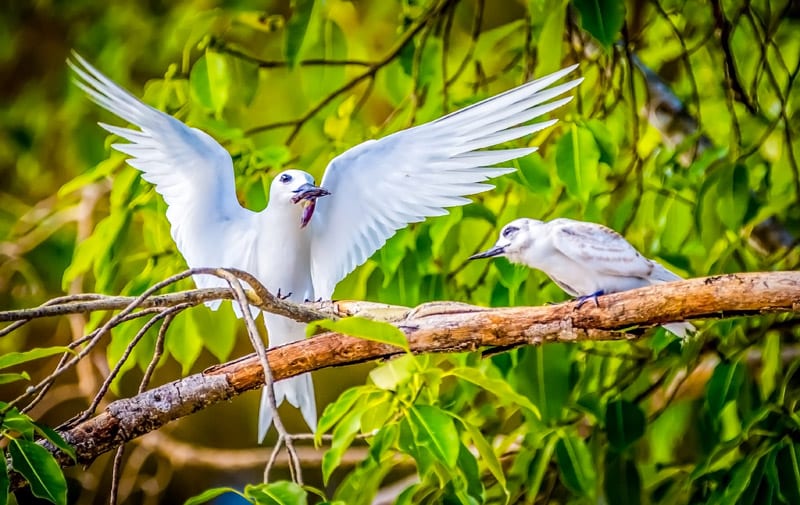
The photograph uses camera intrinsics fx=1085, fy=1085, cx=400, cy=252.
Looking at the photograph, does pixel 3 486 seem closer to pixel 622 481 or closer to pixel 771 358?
pixel 622 481

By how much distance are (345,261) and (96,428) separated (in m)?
0.48

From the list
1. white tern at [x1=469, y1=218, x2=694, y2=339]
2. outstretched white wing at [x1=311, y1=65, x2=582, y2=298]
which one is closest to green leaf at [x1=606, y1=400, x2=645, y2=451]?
white tern at [x1=469, y1=218, x2=694, y2=339]

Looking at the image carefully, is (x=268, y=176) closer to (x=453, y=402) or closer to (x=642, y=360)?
(x=453, y=402)

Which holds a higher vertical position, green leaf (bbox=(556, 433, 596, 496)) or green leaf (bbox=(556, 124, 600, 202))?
green leaf (bbox=(556, 124, 600, 202))

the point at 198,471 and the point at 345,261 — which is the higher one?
the point at 345,261

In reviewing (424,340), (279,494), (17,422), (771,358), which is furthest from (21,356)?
(771,358)

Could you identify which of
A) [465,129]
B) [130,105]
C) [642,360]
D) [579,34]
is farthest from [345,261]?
[579,34]

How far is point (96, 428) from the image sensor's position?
4.04 ft

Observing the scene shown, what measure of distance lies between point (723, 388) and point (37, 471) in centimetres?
100

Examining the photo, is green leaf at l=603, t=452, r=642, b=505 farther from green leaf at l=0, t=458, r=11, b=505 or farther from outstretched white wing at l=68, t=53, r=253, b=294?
green leaf at l=0, t=458, r=11, b=505

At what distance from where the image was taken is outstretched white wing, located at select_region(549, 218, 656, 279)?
1390 mm

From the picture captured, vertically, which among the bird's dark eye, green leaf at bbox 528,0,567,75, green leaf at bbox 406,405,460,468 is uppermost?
green leaf at bbox 528,0,567,75

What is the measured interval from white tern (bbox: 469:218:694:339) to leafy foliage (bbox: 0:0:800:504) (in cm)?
12

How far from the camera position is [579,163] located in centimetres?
154
